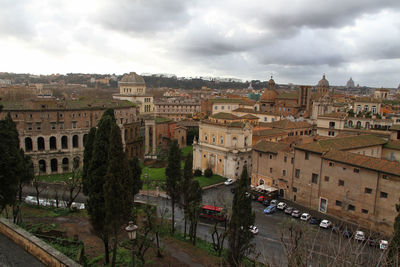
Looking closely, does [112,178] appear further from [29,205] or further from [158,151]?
[158,151]

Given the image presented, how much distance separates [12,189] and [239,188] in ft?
47.7

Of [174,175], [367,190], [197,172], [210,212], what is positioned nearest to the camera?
[174,175]

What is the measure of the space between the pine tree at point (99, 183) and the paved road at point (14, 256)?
4535 mm

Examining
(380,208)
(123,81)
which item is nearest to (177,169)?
(380,208)

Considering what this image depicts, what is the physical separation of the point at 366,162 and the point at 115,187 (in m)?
23.7

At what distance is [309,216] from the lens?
31641mm

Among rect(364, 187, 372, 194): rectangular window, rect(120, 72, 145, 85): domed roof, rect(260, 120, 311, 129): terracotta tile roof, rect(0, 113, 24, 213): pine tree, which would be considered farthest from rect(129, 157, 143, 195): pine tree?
rect(120, 72, 145, 85): domed roof

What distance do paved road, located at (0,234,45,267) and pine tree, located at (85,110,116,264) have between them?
4535mm

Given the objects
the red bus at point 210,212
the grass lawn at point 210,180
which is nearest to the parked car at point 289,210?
the red bus at point 210,212

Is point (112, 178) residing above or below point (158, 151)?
above

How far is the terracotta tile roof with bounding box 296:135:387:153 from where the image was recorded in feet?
111

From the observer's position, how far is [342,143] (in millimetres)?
35781

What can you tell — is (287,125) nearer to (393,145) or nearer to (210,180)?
(393,145)

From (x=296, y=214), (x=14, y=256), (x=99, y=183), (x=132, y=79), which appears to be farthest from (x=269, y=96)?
(x=14, y=256)
